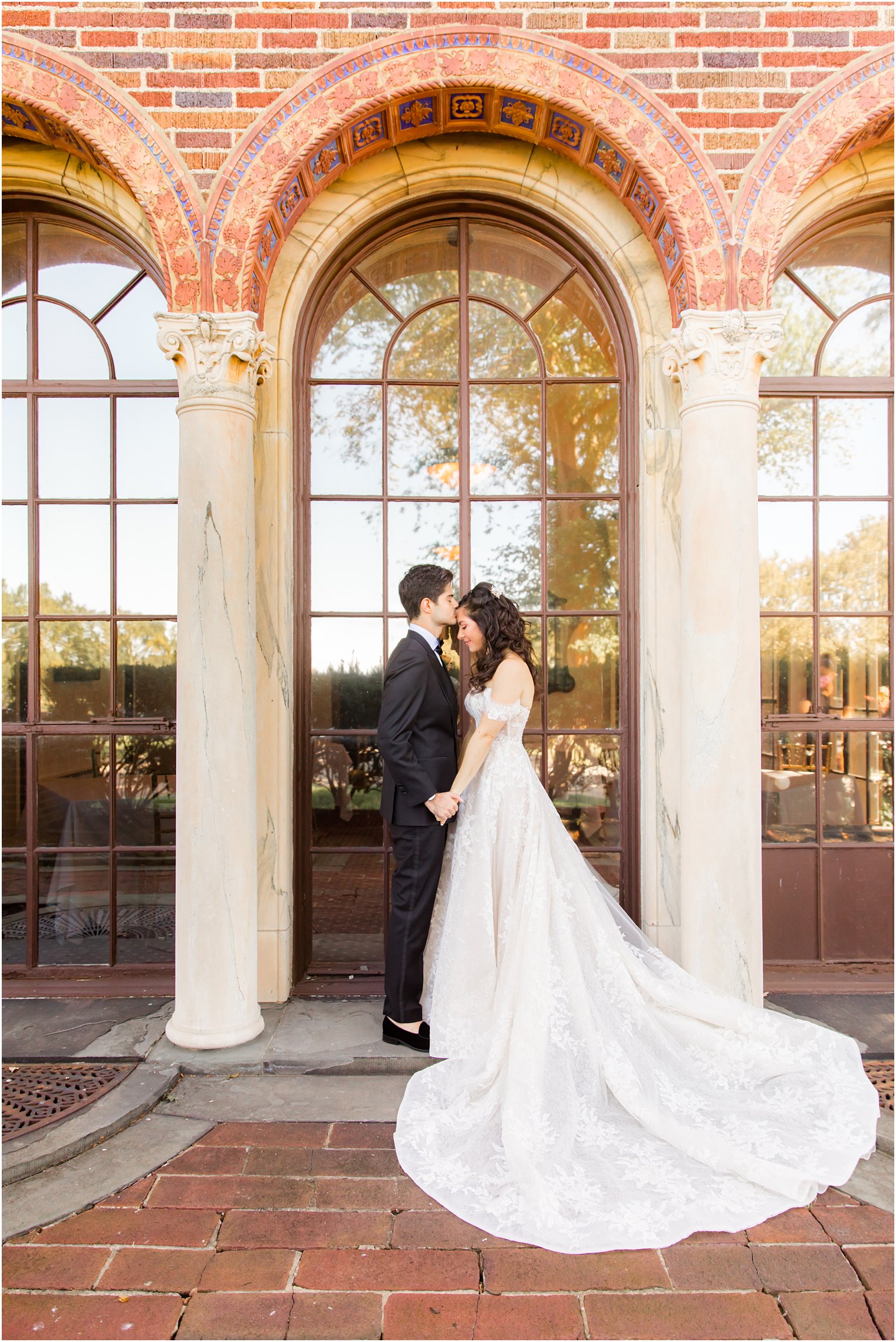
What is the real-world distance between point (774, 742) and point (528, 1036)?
2263mm

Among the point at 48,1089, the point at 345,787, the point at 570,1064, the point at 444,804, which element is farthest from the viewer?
the point at 345,787

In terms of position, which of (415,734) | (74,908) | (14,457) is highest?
(14,457)

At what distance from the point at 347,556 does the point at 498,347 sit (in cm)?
141

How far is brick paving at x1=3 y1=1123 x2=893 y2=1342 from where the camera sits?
2.06m

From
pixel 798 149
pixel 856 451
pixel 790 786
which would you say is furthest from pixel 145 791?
pixel 798 149

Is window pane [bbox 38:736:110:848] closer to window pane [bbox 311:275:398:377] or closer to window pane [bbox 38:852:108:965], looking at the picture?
window pane [bbox 38:852:108:965]

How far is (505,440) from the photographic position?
419cm

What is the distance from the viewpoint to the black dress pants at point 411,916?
3434 mm

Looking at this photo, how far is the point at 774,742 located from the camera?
427 centimetres

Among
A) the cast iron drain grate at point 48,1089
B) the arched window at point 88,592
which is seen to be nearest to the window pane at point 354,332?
the arched window at point 88,592

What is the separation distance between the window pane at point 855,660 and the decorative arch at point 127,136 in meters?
3.69

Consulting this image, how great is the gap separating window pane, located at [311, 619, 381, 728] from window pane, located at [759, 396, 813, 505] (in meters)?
2.34

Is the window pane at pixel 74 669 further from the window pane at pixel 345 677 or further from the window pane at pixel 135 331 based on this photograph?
the window pane at pixel 135 331

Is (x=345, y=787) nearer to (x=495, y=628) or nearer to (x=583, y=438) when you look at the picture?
(x=495, y=628)
